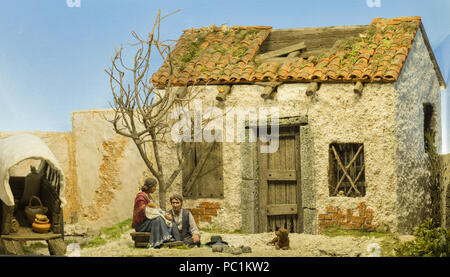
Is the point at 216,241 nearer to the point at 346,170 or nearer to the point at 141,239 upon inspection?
the point at 141,239

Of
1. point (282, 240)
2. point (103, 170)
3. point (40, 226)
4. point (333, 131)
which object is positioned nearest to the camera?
point (40, 226)

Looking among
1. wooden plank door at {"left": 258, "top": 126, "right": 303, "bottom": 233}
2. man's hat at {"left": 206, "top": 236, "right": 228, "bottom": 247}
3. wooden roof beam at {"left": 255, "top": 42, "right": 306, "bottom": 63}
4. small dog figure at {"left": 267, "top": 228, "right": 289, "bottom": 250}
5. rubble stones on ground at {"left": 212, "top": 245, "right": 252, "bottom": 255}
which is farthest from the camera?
wooden roof beam at {"left": 255, "top": 42, "right": 306, "bottom": 63}

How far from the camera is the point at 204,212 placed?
32.0 feet

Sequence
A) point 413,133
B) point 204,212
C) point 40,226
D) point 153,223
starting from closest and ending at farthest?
point 40,226 → point 153,223 → point 413,133 → point 204,212

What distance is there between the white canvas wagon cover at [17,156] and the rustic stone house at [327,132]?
81.0 inches

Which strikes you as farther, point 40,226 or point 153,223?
point 153,223

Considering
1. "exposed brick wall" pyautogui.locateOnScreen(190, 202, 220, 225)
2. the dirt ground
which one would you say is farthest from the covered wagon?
"exposed brick wall" pyautogui.locateOnScreen(190, 202, 220, 225)

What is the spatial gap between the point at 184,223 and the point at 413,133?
3.61 m

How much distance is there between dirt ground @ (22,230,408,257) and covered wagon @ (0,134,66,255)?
464mm

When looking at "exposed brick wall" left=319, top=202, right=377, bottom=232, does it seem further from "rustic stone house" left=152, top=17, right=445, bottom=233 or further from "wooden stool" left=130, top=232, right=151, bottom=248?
"wooden stool" left=130, top=232, right=151, bottom=248

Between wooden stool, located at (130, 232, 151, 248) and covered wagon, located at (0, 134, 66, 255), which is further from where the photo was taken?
wooden stool, located at (130, 232, 151, 248)

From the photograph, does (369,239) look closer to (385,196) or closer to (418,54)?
(385,196)

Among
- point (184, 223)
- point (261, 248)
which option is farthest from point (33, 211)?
point (261, 248)

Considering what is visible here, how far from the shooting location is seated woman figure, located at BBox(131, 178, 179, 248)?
337 inches
